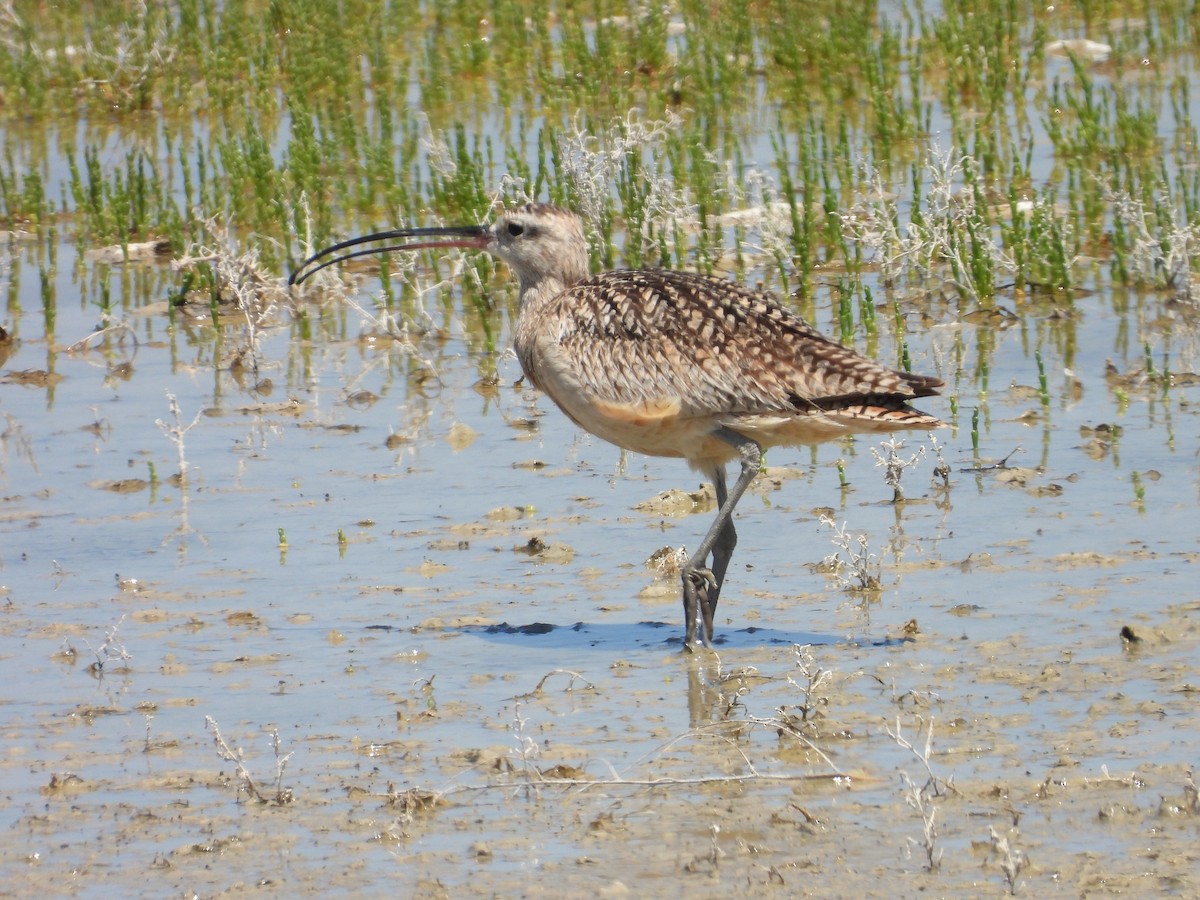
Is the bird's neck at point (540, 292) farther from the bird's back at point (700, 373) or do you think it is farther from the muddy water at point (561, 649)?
the muddy water at point (561, 649)

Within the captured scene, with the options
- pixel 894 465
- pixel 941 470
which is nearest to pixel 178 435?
pixel 894 465

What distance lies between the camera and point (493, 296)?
11.4 m

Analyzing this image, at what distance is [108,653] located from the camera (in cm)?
637

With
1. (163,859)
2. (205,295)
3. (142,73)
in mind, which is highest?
(142,73)

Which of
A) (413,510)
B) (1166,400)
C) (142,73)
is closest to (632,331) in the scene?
(413,510)

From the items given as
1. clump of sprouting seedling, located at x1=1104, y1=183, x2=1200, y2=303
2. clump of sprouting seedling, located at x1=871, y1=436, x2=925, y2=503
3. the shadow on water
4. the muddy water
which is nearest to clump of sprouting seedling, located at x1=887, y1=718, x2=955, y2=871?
the muddy water

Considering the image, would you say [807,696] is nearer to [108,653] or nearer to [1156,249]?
[108,653]

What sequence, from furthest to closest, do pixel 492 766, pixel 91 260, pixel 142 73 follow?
1. pixel 142 73
2. pixel 91 260
3. pixel 492 766

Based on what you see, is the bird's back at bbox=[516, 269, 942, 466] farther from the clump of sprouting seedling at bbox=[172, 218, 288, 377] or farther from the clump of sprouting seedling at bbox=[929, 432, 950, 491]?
the clump of sprouting seedling at bbox=[172, 218, 288, 377]

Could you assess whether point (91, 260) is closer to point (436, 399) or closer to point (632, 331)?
point (436, 399)

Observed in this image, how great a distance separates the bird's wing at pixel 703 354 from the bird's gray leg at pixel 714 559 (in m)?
0.14

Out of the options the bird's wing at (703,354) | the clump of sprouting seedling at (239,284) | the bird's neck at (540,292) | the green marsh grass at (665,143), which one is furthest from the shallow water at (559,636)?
the bird's neck at (540,292)

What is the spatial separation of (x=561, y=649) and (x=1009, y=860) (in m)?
2.44

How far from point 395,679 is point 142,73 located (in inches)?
431
